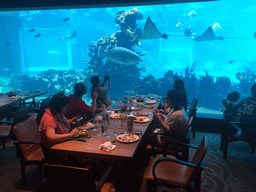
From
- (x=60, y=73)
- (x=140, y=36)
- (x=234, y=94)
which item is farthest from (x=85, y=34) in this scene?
(x=234, y=94)

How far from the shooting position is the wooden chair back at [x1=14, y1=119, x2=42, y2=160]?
217cm

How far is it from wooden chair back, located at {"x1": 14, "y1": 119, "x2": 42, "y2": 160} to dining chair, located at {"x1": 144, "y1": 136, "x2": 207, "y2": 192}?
66.7 inches

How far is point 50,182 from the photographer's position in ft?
4.00

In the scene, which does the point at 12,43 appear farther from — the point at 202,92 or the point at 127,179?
the point at 127,179

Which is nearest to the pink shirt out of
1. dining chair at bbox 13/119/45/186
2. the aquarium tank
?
dining chair at bbox 13/119/45/186

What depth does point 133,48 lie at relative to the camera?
29.0 feet

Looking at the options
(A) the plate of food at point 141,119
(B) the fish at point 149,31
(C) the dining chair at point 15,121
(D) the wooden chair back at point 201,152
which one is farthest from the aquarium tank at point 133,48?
(D) the wooden chair back at point 201,152

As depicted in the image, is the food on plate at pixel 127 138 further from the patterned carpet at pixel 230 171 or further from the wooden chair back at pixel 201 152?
the patterned carpet at pixel 230 171

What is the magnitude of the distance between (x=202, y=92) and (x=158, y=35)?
169 inches

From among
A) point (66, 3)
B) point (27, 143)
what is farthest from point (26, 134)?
point (66, 3)

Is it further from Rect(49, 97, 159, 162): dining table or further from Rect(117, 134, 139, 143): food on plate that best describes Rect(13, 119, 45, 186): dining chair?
Rect(117, 134, 139, 143): food on plate

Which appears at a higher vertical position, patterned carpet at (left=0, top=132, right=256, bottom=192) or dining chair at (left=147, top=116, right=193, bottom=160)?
dining chair at (left=147, top=116, right=193, bottom=160)

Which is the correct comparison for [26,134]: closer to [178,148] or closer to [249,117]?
[178,148]

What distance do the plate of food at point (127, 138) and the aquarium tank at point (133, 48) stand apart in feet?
10.8
